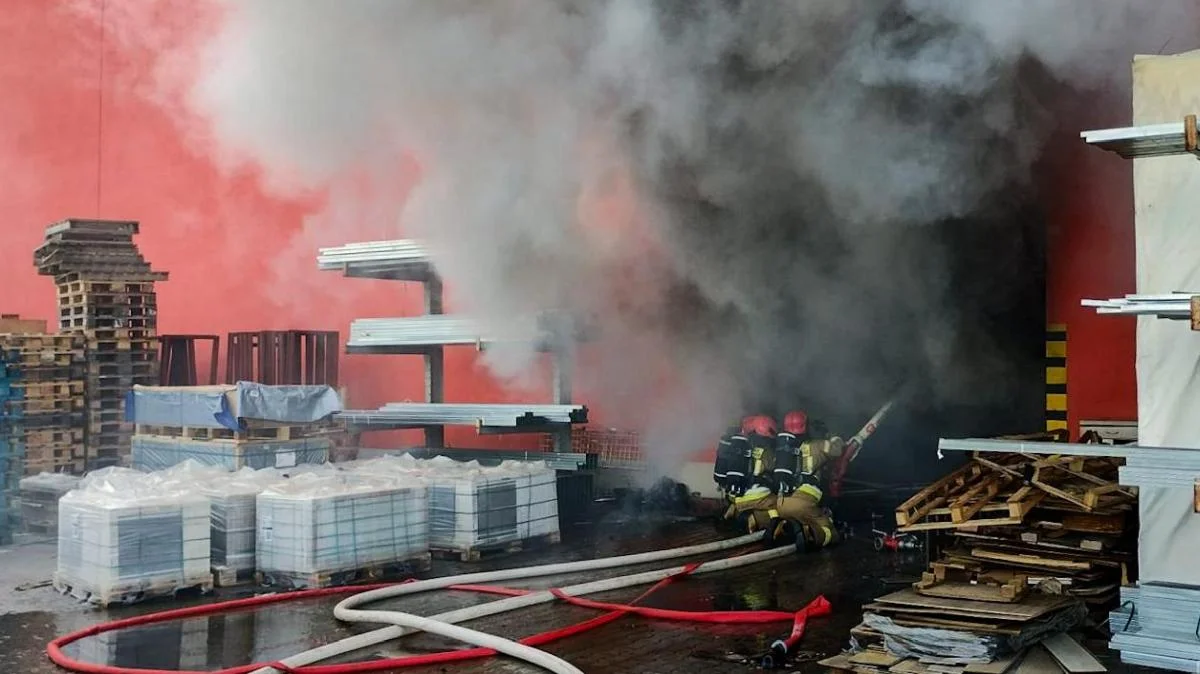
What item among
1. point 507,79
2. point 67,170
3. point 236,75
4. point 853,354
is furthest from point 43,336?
point 853,354

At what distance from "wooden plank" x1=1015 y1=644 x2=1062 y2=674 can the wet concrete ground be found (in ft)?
3.36

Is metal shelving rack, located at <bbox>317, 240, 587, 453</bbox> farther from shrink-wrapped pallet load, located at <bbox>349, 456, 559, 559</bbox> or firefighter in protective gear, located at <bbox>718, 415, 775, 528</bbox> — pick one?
firefighter in protective gear, located at <bbox>718, 415, 775, 528</bbox>

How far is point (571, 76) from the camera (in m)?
9.23

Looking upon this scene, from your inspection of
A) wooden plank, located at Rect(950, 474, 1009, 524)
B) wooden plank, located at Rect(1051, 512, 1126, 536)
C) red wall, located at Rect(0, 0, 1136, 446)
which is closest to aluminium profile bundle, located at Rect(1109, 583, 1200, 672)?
wooden plank, located at Rect(1051, 512, 1126, 536)

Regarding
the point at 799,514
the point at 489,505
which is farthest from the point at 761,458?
the point at 489,505

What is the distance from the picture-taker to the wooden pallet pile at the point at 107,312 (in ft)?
38.5

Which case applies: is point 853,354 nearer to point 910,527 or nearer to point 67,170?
point 910,527

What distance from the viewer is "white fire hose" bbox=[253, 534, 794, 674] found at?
589cm

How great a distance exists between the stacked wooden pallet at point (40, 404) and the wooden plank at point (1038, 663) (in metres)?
9.35

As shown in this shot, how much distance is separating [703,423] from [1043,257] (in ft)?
12.7

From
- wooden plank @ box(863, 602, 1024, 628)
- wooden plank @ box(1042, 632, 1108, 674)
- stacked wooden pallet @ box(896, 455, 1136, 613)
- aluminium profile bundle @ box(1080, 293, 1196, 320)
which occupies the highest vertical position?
aluminium profile bundle @ box(1080, 293, 1196, 320)

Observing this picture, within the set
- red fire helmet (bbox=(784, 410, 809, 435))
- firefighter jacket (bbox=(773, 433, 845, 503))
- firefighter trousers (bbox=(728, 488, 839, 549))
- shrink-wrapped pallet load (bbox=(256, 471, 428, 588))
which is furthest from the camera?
red fire helmet (bbox=(784, 410, 809, 435))

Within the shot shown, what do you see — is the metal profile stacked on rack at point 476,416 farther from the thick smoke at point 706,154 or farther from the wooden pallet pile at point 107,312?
the wooden pallet pile at point 107,312

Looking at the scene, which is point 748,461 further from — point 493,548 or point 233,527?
point 233,527
